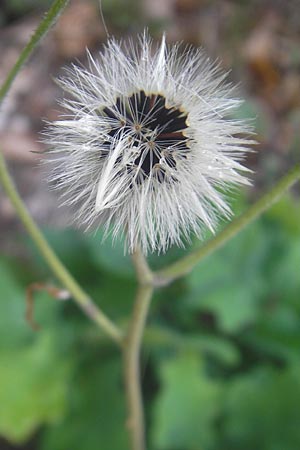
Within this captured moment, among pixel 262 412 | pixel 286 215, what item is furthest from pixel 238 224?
pixel 286 215

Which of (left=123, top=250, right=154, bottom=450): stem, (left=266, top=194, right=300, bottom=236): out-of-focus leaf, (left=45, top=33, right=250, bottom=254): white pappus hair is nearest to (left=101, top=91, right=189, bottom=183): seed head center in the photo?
(left=45, top=33, right=250, bottom=254): white pappus hair

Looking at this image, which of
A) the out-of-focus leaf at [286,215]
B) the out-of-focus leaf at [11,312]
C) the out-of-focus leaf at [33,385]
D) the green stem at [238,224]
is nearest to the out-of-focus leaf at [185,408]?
the out-of-focus leaf at [33,385]

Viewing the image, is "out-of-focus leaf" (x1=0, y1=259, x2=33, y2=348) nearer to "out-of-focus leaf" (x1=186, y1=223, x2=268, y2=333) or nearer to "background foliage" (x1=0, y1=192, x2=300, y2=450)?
"background foliage" (x1=0, y1=192, x2=300, y2=450)

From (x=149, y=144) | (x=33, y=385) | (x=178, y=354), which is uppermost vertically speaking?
(x=149, y=144)

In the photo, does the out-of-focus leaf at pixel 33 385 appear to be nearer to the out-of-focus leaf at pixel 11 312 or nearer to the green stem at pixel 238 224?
the out-of-focus leaf at pixel 11 312

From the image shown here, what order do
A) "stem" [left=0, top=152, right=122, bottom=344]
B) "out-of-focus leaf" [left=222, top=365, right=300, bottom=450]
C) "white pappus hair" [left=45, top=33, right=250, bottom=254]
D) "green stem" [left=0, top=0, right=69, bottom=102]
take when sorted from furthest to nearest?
1. "out-of-focus leaf" [left=222, top=365, right=300, bottom=450]
2. "stem" [left=0, top=152, right=122, bottom=344]
3. "white pappus hair" [left=45, top=33, right=250, bottom=254]
4. "green stem" [left=0, top=0, right=69, bottom=102]

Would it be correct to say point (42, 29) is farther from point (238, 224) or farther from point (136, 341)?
point (136, 341)
